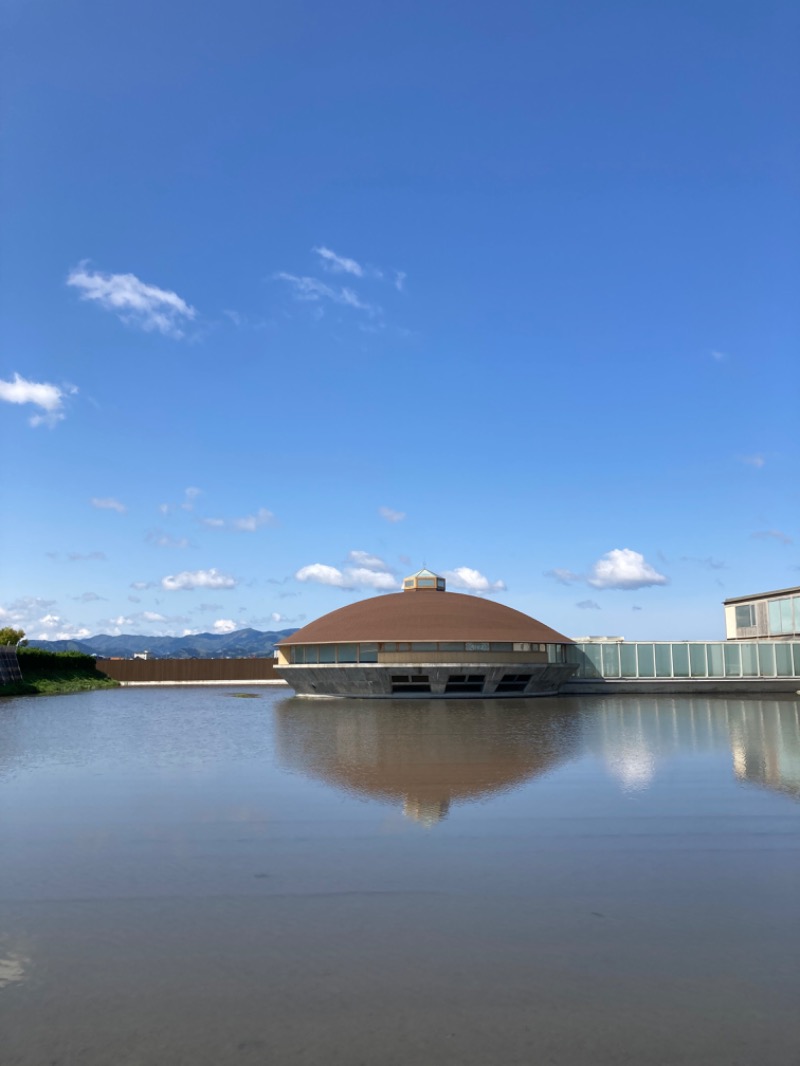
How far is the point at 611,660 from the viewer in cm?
6128

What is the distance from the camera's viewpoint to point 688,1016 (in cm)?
672

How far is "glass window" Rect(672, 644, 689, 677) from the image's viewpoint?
59781mm

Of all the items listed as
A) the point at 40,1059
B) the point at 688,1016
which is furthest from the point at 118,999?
the point at 688,1016

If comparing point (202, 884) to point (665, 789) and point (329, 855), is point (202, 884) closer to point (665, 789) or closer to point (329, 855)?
point (329, 855)

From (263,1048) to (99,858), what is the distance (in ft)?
21.0

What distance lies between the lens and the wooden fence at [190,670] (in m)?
88.5

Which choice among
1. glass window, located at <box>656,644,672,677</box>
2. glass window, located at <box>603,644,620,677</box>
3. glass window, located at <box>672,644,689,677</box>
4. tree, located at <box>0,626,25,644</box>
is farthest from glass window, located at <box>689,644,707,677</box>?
tree, located at <box>0,626,25,644</box>

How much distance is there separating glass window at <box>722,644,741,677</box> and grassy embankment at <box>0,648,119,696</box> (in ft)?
160

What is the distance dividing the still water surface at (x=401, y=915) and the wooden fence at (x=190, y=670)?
68.7 m

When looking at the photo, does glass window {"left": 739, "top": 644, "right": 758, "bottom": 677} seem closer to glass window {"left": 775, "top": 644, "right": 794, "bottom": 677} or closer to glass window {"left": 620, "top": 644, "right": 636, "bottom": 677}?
glass window {"left": 775, "top": 644, "right": 794, "bottom": 677}

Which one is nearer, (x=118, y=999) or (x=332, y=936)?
(x=118, y=999)

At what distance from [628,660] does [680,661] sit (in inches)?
137

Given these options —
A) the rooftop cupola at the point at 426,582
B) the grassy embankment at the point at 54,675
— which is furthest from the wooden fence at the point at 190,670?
the rooftop cupola at the point at 426,582

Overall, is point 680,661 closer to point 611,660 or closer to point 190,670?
point 611,660
